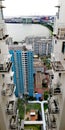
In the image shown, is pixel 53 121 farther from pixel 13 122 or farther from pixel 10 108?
pixel 10 108

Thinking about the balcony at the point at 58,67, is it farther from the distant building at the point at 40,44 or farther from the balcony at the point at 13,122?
the distant building at the point at 40,44

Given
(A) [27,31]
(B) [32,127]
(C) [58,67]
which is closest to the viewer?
(C) [58,67]

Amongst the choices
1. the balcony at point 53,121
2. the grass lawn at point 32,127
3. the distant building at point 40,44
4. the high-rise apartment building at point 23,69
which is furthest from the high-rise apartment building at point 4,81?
the distant building at point 40,44

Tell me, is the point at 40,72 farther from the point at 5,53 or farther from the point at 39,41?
the point at 5,53

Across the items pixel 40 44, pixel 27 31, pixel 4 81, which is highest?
pixel 27 31

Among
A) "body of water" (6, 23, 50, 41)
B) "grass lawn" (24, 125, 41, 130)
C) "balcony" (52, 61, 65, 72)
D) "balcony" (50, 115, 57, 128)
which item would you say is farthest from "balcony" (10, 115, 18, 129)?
"body of water" (6, 23, 50, 41)

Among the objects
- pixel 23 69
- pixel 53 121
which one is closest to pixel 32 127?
pixel 23 69

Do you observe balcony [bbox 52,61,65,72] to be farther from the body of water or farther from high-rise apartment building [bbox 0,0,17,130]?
the body of water

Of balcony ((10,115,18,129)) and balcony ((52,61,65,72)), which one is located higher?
balcony ((52,61,65,72))

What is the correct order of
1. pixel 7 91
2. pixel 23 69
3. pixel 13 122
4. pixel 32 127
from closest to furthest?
pixel 7 91 < pixel 13 122 < pixel 32 127 < pixel 23 69
